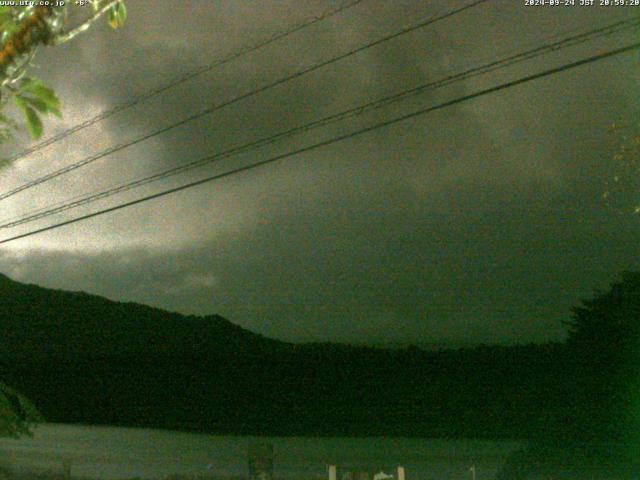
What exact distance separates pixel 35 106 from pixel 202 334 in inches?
1501

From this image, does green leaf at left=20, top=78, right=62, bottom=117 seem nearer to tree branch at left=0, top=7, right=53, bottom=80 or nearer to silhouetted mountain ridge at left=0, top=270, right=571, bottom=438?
tree branch at left=0, top=7, right=53, bottom=80

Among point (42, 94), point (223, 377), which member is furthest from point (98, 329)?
point (42, 94)

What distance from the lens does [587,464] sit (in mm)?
17141

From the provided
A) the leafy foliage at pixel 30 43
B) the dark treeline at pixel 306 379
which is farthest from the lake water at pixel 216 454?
the leafy foliage at pixel 30 43

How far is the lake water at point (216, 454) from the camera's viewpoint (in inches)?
713

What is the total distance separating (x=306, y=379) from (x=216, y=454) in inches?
421

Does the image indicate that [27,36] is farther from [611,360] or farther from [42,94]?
[611,360]

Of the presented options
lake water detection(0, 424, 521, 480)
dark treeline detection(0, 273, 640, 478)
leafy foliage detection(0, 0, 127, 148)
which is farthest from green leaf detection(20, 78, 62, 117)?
dark treeline detection(0, 273, 640, 478)

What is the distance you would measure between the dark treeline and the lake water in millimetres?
1331

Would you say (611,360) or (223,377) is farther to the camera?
(223,377)

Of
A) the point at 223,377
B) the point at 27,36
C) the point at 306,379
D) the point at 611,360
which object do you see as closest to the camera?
the point at 27,36

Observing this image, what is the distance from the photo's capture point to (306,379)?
37656mm

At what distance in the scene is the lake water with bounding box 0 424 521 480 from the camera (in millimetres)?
18109

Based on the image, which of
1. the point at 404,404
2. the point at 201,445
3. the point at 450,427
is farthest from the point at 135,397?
the point at 450,427
